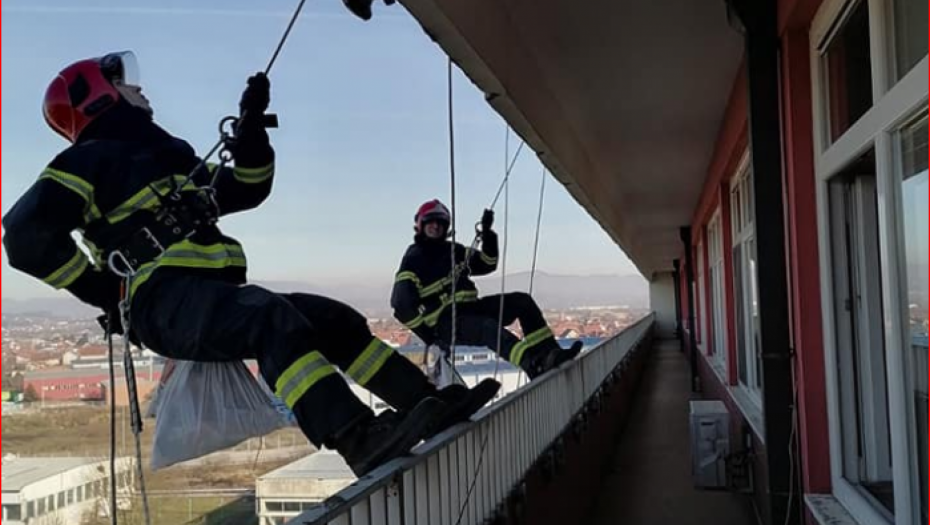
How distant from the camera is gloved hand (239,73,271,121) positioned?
2.65 metres

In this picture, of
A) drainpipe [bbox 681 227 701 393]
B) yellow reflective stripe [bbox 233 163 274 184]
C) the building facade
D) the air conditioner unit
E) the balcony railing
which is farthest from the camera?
drainpipe [bbox 681 227 701 393]

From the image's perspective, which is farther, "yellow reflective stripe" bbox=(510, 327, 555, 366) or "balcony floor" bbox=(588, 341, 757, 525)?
"yellow reflective stripe" bbox=(510, 327, 555, 366)

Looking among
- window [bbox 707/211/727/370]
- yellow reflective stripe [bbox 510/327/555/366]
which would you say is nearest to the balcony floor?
window [bbox 707/211/727/370]

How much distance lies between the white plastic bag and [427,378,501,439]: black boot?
1.59ft

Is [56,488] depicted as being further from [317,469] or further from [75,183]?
[75,183]

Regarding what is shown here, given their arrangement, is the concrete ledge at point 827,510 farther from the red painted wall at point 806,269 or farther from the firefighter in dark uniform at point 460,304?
the firefighter in dark uniform at point 460,304

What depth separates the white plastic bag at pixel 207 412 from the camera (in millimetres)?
2525

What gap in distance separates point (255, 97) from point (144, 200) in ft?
1.46

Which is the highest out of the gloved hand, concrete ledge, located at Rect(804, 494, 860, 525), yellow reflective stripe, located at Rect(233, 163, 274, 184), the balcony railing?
the gloved hand

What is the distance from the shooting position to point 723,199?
7.27 metres

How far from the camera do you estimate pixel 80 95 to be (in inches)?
103

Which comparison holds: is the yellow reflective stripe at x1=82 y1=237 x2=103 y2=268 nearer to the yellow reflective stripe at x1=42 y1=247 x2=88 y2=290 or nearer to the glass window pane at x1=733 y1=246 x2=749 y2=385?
the yellow reflective stripe at x1=42 y1=247 x2=88 y2=290

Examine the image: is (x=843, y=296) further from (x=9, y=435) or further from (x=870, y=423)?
(x=9, y=435)

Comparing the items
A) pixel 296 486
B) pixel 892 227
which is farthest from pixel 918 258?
pixel 296 486
